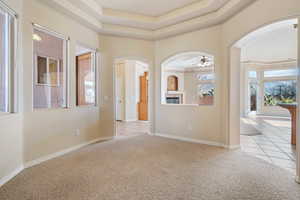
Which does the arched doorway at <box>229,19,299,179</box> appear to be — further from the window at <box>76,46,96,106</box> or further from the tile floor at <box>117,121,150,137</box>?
the window at <box>76,46,96,106</box>

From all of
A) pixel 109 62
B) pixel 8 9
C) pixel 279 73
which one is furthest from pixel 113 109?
pixel 279 73

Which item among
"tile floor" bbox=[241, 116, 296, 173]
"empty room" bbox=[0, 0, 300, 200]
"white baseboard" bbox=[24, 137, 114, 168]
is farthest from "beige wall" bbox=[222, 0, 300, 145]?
"white baseboard" bbox=[24, 137, 114, 168]

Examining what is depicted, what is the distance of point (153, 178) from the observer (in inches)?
98.3

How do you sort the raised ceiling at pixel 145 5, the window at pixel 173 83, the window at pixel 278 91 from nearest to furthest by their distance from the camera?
the raised ceiling at pixel 145 5 < the window at pixel 278 91 < the window at pixel 173 83

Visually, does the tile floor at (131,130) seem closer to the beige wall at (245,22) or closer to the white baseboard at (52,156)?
the white baseboard at (52,156)

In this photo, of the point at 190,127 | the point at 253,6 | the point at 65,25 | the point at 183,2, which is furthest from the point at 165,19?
the point at 190,127

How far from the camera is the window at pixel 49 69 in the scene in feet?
10.5

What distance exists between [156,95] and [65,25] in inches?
114

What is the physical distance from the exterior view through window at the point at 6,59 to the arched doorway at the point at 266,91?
3940 mm

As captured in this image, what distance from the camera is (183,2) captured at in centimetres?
386

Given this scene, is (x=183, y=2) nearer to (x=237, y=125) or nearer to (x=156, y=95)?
(x=156, y=95)

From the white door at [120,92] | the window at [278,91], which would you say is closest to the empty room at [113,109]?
the white door at [120,92]

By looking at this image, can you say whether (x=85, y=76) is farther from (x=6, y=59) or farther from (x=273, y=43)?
(x=273, y=43)

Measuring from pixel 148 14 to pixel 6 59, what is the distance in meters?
3.15
